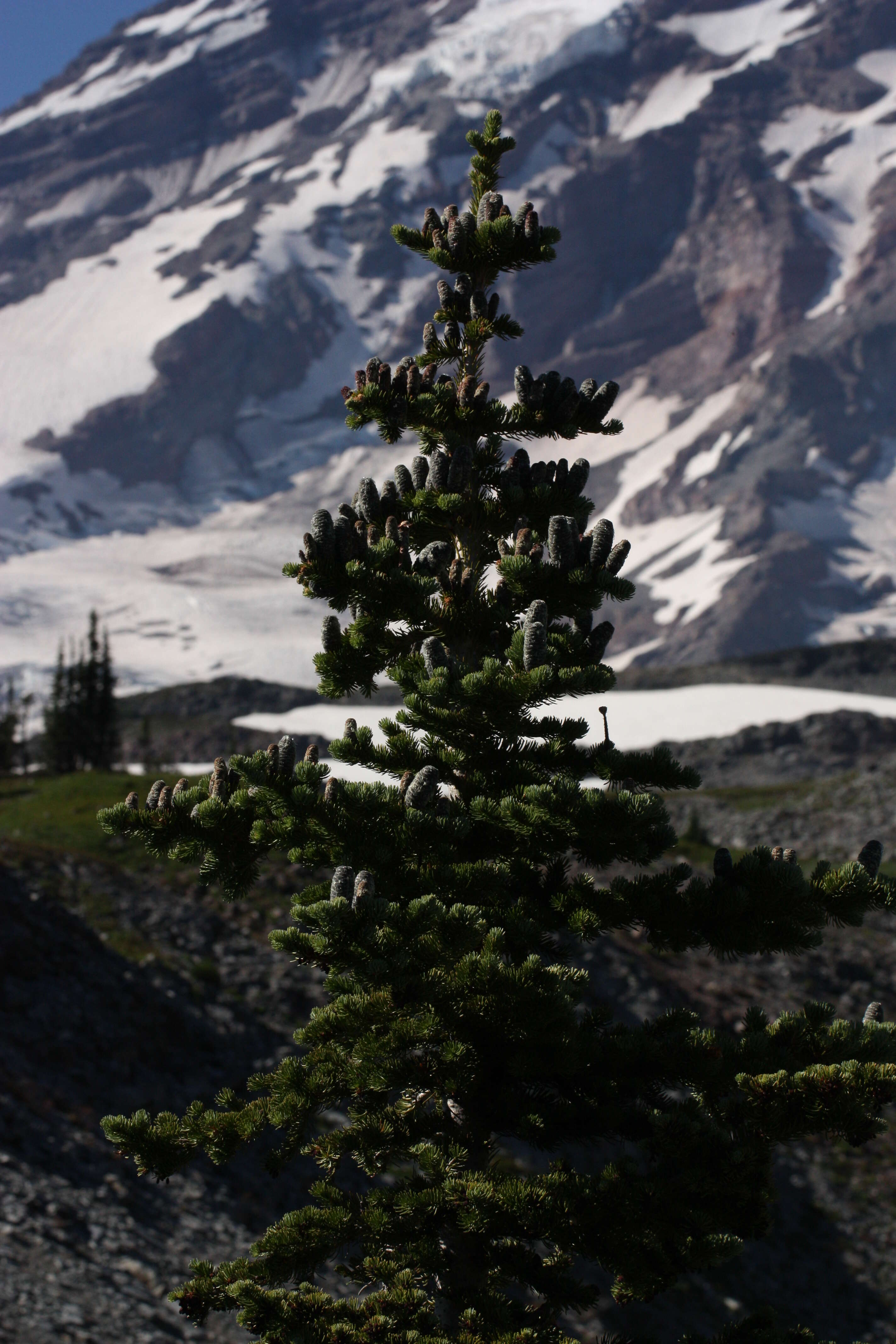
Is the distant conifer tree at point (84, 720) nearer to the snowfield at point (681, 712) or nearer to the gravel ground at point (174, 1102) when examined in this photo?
the snowfield at point (681, 712)

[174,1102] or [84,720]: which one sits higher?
[84,720]

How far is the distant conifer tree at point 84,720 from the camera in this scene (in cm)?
9169

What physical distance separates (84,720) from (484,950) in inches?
3550

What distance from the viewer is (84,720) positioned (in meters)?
92.4

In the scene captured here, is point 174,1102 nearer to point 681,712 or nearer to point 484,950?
point 484,950

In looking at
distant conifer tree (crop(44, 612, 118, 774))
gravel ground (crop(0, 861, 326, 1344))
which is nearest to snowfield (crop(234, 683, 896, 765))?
distant conifer tree (crop(44, 612, 118, 774))

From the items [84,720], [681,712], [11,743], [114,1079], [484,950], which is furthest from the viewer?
[681,712]

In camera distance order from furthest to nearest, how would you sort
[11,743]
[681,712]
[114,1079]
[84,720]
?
[681,712] < [11,743] < [84,720] < [114,1079]

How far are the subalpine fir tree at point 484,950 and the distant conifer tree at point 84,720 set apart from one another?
84.5m

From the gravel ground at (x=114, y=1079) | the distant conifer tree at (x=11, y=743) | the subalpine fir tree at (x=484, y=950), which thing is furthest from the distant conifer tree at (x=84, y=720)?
the subalpine fir tree at (x=484, y=950)

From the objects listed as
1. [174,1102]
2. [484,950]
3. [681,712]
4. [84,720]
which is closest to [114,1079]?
[174,1102]

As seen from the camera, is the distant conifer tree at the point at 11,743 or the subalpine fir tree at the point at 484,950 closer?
the subalpine fir tree at the point at 484,950

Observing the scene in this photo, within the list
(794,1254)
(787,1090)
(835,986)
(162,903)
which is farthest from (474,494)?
(835,986)

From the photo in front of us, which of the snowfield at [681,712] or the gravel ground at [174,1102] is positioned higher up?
the snowfield at [681,712]
